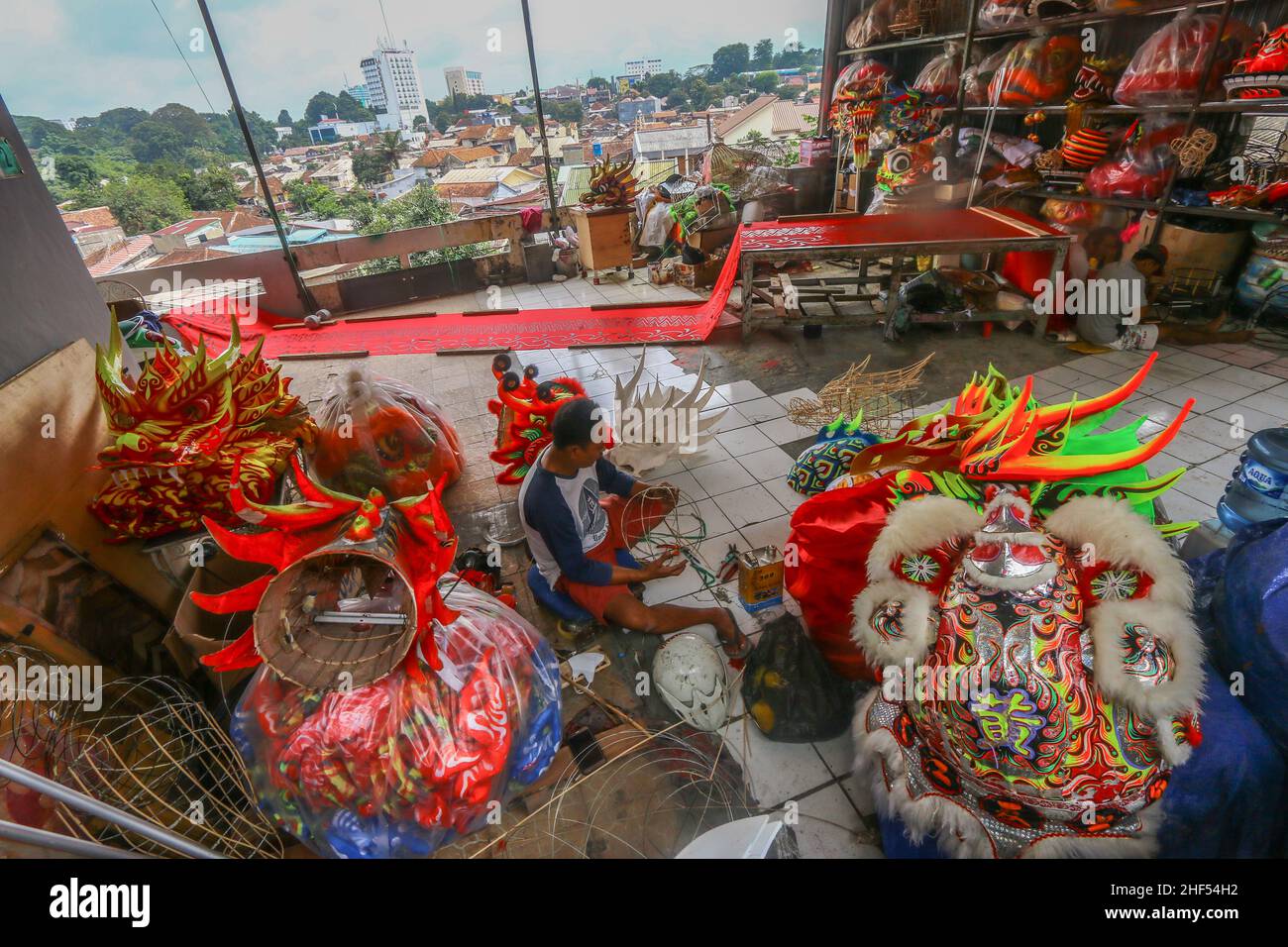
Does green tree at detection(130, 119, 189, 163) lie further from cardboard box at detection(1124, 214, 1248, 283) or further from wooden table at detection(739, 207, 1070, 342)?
cardboard box at detection(1124, 214, 1248, 283)

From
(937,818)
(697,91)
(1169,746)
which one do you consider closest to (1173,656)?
(1169,746)

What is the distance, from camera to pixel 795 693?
230cm

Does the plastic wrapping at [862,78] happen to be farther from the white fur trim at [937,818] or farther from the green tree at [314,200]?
the green tree at [314,200]

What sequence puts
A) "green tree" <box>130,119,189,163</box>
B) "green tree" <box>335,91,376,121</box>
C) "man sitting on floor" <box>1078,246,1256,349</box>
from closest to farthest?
"man sitting on floor" <box>1078,246,1256,349</box> < "green tree" <box>130,119,189,163</box> < "green tree" <box>335,91,376,121</box>

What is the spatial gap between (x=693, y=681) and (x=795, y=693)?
407 mm

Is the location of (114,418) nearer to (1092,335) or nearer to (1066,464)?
(1066,464)

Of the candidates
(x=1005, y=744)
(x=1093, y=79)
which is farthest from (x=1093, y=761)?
(x=1093, y=79)

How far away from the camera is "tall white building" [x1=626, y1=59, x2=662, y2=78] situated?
22.0 meters

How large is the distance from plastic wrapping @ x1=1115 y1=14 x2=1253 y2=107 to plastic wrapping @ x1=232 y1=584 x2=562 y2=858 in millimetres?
6772

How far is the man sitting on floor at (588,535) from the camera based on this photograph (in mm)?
2488

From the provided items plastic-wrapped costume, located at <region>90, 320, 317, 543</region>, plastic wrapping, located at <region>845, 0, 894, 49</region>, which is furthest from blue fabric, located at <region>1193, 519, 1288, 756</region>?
plastic wrapping, located at <region>845, 0, 894, 49</region>

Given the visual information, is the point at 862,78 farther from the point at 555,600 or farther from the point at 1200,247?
the point at 555,600

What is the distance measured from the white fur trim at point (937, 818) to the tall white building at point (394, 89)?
21498 mm

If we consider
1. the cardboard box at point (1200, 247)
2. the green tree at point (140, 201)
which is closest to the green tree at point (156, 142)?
the green tree at point (140, 201)
